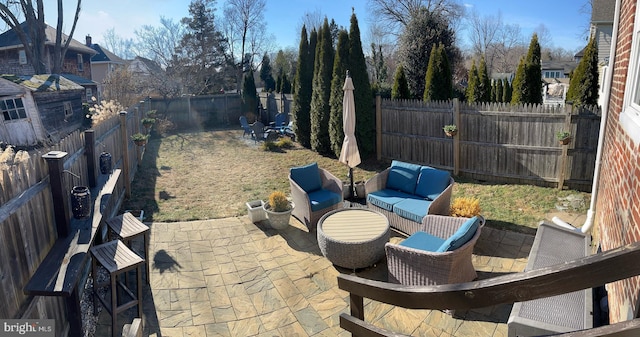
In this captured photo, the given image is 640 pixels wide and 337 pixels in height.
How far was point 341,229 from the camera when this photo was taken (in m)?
5.38

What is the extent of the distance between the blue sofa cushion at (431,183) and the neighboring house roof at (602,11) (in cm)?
2070

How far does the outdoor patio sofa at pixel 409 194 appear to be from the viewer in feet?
19.1

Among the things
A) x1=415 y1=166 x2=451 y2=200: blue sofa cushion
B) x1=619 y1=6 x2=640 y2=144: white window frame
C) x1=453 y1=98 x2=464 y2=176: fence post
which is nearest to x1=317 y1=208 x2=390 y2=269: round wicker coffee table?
x1=415 y1=166 x2=451 y2=200: blue sofa cushion

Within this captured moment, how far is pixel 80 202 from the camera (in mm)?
3977

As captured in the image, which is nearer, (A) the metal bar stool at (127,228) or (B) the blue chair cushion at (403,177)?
(A) the metal bar stool at (127,228)

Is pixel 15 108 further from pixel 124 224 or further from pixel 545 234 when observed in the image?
pixel 545 234

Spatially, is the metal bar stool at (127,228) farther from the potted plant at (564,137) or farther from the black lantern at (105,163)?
the potted plant at (564,137)

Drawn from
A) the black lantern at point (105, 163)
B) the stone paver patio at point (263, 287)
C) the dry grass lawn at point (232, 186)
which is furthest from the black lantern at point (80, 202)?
the dry grass lawn at point (232, 186)

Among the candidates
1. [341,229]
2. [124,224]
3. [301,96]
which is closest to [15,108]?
[301,96]

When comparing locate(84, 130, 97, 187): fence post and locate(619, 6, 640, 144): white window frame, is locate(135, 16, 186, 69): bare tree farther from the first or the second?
locate(619, 6, 640, 144): white window frame

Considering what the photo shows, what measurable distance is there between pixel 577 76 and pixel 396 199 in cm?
638

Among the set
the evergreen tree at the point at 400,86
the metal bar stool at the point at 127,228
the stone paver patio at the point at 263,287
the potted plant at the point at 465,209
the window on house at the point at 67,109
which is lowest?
the stone paver patio at the point at 263,287

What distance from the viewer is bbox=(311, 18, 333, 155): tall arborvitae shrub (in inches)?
465

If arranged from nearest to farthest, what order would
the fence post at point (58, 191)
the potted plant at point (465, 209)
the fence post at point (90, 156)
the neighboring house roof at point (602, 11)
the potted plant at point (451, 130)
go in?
the fence post at point (58, 191), the fence post at point (90, 156), the potted plant at point (465, 209), the potted plant at point (451, 130), the neighboring house roof at point (602, 11)
